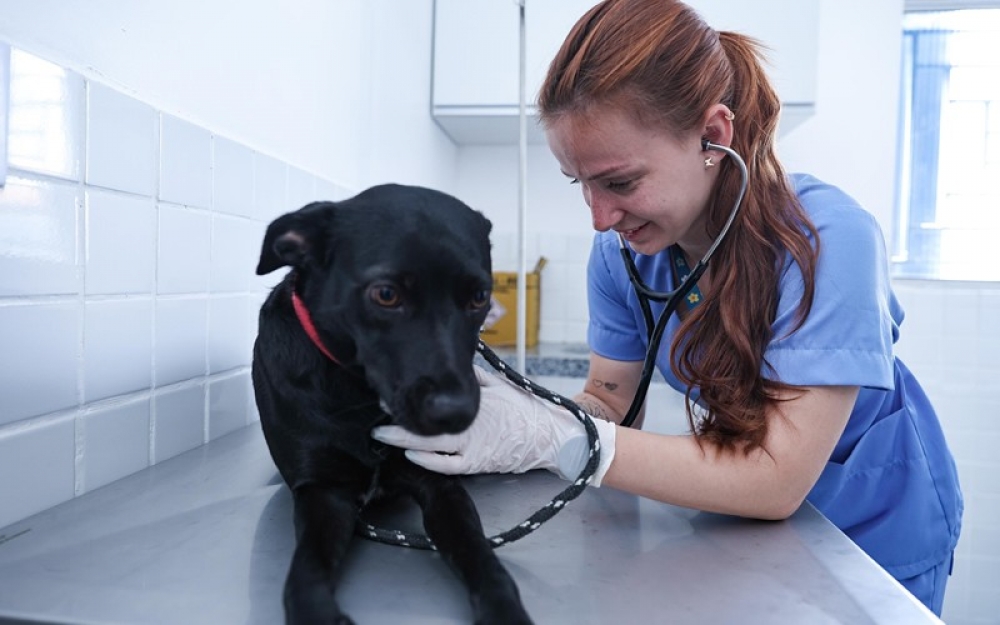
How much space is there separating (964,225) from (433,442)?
2.64 m

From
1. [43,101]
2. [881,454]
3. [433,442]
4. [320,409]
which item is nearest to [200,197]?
[43,101]

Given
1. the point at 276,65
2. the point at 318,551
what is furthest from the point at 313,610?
the point at 276,65

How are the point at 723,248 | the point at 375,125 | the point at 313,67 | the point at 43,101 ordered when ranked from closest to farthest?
the point at 43,101 → the point at 723,248 → the point at 313,67 → the point at 375,125

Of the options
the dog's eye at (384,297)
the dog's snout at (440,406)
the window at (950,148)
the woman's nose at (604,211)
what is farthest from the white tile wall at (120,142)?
the window at (950,148)

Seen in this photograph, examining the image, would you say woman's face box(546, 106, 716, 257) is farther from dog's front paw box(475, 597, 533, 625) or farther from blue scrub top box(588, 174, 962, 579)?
dog's front paw box(475, 597, 533, 625)

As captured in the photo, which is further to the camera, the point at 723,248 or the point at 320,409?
the point at 723,248

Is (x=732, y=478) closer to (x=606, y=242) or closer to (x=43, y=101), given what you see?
(x=606, y=242)

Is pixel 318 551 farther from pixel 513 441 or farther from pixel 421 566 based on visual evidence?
pixel 513 441

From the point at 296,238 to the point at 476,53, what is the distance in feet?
5.56

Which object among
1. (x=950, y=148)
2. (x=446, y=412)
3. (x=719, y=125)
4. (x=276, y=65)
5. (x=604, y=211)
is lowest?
(x=446, y=412)

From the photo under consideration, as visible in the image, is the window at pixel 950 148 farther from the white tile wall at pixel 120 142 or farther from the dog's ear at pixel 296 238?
the white tile wall at pixel 120 142

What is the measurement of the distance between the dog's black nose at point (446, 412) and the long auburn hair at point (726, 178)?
34 centimetres

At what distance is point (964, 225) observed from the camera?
2588 millimetres

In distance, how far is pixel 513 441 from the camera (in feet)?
2.67
